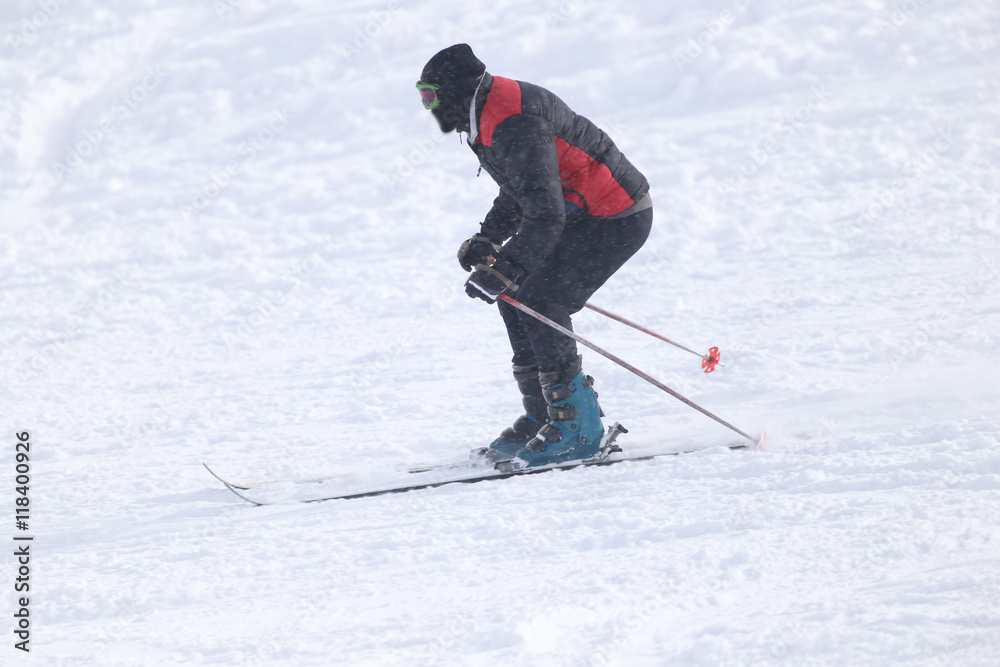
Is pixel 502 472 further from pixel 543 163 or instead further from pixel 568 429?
pixel 543 163

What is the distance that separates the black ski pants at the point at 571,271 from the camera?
3301 mm

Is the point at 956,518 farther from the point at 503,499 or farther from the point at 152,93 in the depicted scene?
the point at 152,93

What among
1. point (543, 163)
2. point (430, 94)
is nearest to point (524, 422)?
point (543, 163)

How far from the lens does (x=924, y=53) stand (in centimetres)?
1023

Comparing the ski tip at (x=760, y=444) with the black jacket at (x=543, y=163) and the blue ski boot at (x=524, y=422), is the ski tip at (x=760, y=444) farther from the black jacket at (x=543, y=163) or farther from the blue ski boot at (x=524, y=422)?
the black jacket at (x=543, y=163)

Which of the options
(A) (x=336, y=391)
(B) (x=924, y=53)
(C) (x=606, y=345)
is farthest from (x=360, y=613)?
(B) (x=924, y=53)

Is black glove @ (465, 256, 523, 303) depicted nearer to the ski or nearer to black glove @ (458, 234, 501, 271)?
black glove @ (458, 234, 501, 271)

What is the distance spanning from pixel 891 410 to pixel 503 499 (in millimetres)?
1856

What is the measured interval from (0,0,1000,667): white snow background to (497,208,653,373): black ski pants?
1.97 ft

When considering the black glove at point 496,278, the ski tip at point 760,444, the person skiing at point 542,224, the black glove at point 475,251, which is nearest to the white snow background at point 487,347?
the ski tip at point 760,444

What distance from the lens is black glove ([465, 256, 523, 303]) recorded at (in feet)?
→ 10.3

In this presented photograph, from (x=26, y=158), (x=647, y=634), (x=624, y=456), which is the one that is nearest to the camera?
(x=647, y=634)

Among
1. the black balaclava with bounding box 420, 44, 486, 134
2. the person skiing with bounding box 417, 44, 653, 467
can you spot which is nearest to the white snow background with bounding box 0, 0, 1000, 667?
the person skiing with bounding box 417, 44, 653, 467

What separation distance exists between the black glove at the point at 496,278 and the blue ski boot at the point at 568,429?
0.47m
